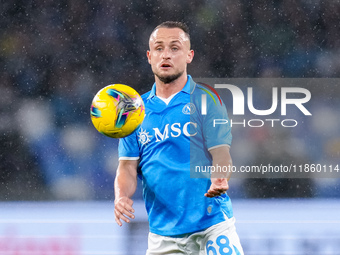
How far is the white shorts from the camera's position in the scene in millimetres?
3072

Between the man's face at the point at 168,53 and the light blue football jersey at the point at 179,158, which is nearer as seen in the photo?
the light blue football jersey at the point at 179,158

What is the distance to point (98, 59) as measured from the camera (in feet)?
37.3

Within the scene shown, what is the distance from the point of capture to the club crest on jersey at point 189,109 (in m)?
3.23

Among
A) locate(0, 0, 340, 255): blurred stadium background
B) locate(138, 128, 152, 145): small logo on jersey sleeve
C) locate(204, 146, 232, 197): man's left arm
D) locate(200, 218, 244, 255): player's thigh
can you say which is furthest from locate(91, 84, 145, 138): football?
locate(0, 0, 340, 255): blurred stadium background

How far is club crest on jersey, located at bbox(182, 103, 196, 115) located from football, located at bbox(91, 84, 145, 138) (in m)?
0.25

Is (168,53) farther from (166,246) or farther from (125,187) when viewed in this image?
(166,246)

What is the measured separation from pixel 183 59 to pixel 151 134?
483 mm

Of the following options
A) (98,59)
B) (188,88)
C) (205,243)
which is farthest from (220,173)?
(98,59)

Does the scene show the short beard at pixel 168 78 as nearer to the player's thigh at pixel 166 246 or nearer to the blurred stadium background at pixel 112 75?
the player's thigh at pixel 166 246

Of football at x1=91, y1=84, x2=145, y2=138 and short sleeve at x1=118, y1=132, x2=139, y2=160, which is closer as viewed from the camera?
football at x1=91, y1=84, x2=145, y2=138

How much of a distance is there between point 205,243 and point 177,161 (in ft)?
1.58

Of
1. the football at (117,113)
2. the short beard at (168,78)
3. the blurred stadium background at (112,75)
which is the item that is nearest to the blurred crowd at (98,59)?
the blurred stadium background at (112,75)

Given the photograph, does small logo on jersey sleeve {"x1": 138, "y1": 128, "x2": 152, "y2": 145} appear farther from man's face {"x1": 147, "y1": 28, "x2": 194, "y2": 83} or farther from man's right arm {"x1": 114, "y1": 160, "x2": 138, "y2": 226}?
man's face {"x1": 147, "y1": 28, "x2": 194, "y2": 83}

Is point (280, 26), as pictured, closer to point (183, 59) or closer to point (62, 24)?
point (62, 24)
